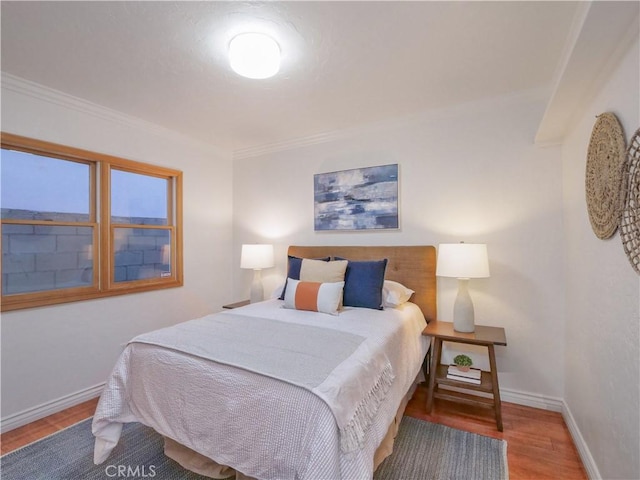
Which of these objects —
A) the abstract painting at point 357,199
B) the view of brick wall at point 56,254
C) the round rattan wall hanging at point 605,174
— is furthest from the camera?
the abstract painting at point 357,199

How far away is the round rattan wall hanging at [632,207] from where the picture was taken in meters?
1.16

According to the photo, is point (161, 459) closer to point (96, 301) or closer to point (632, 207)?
point (96, 301)

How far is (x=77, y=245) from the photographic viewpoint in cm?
258

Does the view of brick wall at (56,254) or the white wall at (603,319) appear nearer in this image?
the white wall at (603,319)

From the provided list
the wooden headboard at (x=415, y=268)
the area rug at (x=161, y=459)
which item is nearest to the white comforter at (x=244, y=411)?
the area rug at (x=161, y=459)

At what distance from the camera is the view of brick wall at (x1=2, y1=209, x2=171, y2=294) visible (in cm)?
224

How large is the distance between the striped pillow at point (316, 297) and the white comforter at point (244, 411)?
263 mm

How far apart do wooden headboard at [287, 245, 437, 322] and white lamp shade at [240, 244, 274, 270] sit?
1.03 meters

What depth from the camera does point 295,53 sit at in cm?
189

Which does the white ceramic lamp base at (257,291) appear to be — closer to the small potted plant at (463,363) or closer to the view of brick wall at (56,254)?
the view of brick wall at (56,254)

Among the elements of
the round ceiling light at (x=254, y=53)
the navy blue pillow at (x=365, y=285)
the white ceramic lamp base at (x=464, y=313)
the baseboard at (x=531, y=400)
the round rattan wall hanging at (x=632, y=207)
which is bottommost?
the baseboard at (x=531, y=400)

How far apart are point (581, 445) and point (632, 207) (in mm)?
1521

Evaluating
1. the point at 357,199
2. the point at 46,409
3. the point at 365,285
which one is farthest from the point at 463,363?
the point at 46,409

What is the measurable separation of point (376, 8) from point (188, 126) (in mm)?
2254
